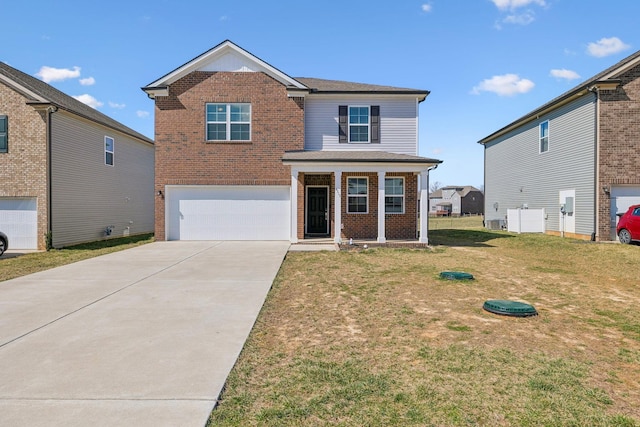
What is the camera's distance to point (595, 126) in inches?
582

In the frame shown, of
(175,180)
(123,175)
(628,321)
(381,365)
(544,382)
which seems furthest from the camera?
(123,175)

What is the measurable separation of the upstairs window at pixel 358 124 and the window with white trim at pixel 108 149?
1186cm

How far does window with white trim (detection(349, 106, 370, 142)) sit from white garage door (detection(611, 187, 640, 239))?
10405mm

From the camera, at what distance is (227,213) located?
51.4 ft

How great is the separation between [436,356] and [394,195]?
11.3 metres

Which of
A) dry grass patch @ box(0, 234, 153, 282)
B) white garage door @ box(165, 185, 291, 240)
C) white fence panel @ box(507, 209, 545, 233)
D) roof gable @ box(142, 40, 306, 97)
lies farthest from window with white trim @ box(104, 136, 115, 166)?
white fence panel @ box(507, 209, 545, 233)

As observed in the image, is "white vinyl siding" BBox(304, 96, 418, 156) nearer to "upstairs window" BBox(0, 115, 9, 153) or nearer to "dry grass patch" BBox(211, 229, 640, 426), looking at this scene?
"dry grass patch" BBox(211, 229, 640, 426)

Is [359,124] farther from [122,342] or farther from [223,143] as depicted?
[122,342]

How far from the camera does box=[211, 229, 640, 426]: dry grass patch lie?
9.89 feet

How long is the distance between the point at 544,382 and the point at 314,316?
3.08 m

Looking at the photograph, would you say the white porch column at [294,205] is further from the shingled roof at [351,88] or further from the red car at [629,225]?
Result: the red car at [629,225]

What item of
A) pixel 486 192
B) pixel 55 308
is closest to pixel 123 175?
pixel 55 308

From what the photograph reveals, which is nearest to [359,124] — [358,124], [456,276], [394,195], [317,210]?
[358,124]

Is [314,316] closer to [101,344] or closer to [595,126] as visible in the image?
[101,344]
